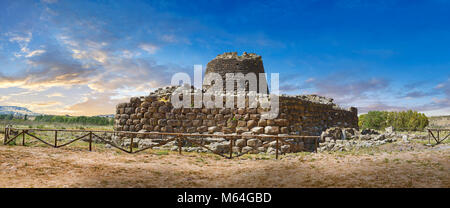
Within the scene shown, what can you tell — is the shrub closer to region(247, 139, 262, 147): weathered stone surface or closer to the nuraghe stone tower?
the nuraghe stone tower

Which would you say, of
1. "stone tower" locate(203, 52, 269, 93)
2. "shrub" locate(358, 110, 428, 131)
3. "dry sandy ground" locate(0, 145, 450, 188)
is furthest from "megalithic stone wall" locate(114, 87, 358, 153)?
"shrub" locate(358, 110, 428, 131)

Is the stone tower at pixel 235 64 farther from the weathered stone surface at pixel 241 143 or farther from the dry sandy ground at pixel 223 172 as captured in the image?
the dry sandy ground at pixel 223 172

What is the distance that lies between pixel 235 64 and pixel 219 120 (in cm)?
564

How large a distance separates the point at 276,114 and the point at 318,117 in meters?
4.11

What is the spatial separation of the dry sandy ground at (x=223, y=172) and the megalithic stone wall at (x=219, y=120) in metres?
3.13

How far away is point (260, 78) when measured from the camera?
17844mm

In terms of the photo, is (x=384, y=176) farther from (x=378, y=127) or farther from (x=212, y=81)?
(x=378, y=127)

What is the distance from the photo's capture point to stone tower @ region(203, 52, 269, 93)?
56.7 feet

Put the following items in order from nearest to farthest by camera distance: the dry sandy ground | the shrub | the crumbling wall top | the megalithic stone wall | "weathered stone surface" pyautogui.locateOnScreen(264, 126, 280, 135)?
the dry sandy ground < "weathered stone surface" pyautogui.locateOnScreen(264, 126, 280, 135) < the megalithic stone wall < the crumbling wall top < the shrub

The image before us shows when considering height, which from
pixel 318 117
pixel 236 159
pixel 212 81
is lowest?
pixel 236 159

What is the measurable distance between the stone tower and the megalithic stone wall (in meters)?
4.21

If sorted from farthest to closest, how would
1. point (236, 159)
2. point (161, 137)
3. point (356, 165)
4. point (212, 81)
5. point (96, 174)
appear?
point (212, 81) → point (161, 137) → point (236, 159) → point (356, 165) → point (96, 174)
